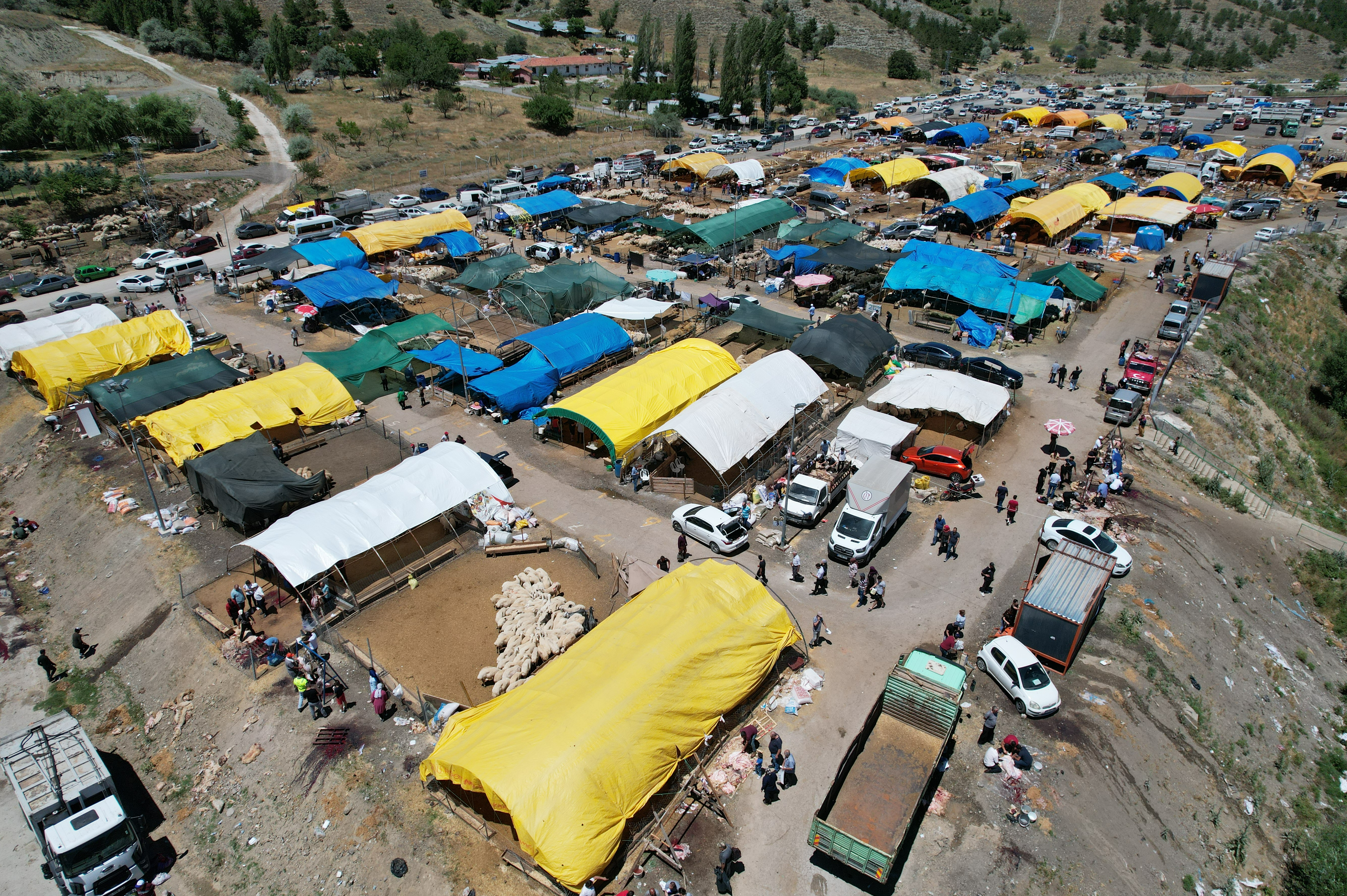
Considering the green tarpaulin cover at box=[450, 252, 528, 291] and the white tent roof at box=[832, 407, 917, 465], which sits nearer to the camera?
the white tent roof at box=[832, 407, 917, 465]

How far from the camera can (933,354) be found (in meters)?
34.7

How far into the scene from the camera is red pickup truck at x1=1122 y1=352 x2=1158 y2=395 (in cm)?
3288

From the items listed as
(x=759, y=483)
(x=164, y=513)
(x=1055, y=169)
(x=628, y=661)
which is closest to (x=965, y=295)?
(x=759, y=483)

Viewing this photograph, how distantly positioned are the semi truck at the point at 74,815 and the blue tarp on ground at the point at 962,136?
90.6 meters

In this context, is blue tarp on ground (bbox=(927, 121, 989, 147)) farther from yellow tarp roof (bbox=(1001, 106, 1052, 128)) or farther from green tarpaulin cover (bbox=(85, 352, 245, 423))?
green tarpaulin cover (bbox=(85, 352, 245, 423))

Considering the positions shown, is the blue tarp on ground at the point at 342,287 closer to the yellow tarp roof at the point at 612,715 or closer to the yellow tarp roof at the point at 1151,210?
the yellow tarp roof at the point at 612,715

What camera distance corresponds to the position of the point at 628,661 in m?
16.7

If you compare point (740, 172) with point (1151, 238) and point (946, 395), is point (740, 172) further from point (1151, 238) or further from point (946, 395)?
point (946, 395)

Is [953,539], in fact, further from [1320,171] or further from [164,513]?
[1320,171]

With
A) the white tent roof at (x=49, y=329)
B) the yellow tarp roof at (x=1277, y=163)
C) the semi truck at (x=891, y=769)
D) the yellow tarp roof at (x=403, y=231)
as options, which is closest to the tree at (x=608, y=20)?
the yellow tarp roof at (x=403, y=231)

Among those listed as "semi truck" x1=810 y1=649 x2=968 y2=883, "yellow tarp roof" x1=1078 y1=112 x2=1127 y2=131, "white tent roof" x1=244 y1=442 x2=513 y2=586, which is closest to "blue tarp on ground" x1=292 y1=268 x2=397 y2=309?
"white tent roof" x1=244 y1=442 x2=513 y2=586

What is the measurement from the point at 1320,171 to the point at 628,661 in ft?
273

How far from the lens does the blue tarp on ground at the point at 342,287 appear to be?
128ft

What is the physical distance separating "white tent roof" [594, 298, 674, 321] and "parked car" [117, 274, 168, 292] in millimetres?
29080
